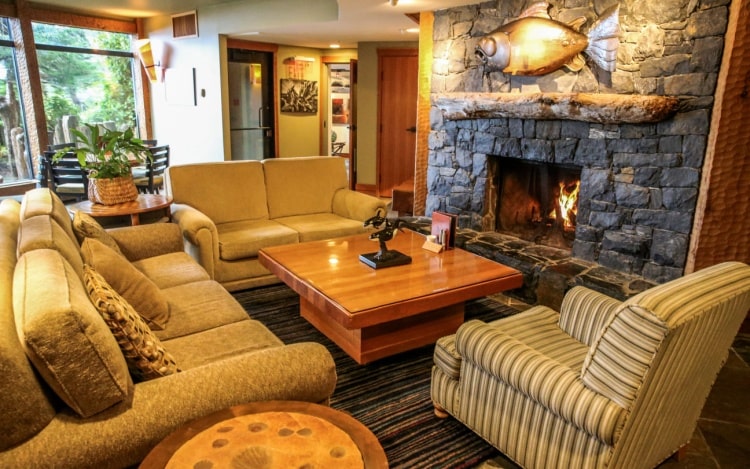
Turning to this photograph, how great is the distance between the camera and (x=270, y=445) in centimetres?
129

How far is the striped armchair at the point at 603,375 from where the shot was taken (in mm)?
1499

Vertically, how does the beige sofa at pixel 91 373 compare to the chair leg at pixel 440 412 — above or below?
above

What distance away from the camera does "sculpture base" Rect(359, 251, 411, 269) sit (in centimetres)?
294

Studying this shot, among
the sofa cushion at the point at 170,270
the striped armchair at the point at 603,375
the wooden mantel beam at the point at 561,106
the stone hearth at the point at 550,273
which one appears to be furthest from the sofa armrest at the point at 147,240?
the wooden mantel beam at the point at 561,106

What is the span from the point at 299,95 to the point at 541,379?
7116 mm

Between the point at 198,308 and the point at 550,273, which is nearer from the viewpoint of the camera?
the point at 198,308

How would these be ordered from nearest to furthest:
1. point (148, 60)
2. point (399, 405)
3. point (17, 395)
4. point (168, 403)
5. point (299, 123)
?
point (17, 395)
point (168, 403)
point (399, 405)
point (148, 60)
point (299, 123)

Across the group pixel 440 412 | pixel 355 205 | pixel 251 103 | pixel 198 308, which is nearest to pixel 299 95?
pixel 251 103

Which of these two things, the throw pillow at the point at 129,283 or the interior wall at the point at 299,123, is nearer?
the throw pillow at the point at 129,283

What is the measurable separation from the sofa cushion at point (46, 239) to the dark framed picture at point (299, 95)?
6010mm

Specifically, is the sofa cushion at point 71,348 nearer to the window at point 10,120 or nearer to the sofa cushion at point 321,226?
the sofa cushion at point 321,226

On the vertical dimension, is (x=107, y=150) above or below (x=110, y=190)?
above

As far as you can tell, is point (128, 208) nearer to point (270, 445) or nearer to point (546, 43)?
point (270, 445)

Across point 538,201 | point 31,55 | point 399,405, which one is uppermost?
point 31,55
